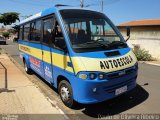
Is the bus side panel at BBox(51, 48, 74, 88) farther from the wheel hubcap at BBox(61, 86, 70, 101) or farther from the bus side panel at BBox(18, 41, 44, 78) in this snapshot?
the bus side panel at BBox(18, 41, 44, 78)

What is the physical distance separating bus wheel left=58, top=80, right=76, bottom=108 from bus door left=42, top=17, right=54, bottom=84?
2.95ft

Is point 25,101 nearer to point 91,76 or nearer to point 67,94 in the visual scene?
point 67,94

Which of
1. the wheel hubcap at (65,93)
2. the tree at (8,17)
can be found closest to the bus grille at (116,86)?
the wheel hubcap at (65,93)

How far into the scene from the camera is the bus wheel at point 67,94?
5697 millimetres

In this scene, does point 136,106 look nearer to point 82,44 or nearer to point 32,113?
point 82,44

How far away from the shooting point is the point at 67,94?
5.83m

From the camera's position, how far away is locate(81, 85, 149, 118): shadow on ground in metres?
5.66

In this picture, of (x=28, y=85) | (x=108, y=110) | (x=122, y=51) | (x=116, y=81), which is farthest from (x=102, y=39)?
(x=28, y=85)

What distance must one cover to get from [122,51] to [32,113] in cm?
279

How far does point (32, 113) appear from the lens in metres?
5.66

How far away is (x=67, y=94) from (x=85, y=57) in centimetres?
122

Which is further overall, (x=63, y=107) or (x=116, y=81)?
(x=63, y=107)

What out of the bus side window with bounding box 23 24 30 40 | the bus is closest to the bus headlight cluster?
the bus

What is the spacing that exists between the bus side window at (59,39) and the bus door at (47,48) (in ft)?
0.95
